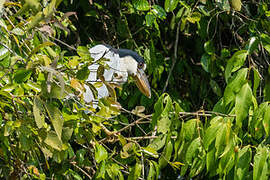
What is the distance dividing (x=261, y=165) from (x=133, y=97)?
1420mm

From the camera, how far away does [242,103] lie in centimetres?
202

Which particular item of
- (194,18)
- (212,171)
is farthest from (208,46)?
(212,171)

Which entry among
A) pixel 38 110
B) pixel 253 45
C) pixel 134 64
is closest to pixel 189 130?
pixel 253 45

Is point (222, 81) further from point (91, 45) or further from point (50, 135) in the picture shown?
point (50, 135)

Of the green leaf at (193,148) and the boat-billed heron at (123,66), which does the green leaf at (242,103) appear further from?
the boat-billed heron at (123,66)

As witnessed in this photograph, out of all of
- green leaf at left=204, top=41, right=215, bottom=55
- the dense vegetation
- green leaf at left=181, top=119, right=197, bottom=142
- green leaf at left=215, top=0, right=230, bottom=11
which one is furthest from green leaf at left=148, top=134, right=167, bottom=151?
green leaf at left=204, top=41, right=215, bottom=55

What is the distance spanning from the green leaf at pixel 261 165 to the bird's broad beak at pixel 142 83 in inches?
49.0

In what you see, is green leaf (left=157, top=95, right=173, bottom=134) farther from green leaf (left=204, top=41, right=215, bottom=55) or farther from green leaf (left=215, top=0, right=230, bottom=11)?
green leaf (left=204, top=41, right=215, bottom=55)

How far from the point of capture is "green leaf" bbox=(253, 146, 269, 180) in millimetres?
2010

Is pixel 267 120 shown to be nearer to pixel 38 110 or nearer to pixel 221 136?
pixel 221 136

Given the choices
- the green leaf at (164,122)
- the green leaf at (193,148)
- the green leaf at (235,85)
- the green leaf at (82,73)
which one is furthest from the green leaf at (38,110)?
the green leaf at (235,85)

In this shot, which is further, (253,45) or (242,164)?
(253,45)

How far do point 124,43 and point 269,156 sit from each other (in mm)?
1758

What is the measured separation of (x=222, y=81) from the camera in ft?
11.7
